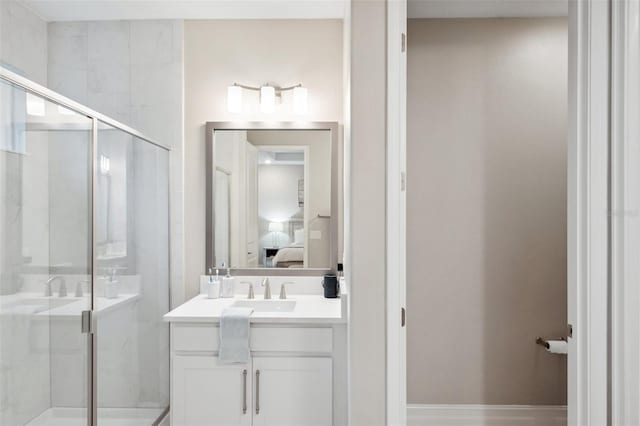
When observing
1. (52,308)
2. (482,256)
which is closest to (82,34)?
(52,308)

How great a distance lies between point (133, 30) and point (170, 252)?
1452 mm

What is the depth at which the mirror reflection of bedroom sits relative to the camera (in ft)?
8.29

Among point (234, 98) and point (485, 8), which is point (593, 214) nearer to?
point (485, 8)

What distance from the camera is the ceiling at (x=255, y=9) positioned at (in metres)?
2.26

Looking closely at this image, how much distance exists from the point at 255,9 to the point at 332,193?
1238 mm

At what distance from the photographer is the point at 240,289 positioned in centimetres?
252

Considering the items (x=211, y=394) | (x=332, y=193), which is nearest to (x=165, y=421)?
(x=211, y=394)

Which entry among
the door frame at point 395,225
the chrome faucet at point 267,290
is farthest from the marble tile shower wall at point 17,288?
the door frame at point 395,225

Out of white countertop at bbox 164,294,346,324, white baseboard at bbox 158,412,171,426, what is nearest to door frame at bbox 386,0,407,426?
white countertop at bbox 164,294,346,324

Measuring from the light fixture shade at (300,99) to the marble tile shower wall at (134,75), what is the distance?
0.75 m

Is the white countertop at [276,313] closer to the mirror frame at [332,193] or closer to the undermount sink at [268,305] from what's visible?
the undermount sink at [268,305]

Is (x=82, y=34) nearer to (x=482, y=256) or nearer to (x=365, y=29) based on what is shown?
(x=365, y=29)

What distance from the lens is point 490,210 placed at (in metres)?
2.40

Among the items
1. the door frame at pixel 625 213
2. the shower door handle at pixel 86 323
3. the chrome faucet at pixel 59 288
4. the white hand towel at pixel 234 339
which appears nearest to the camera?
the door frame at pixel 625 213
